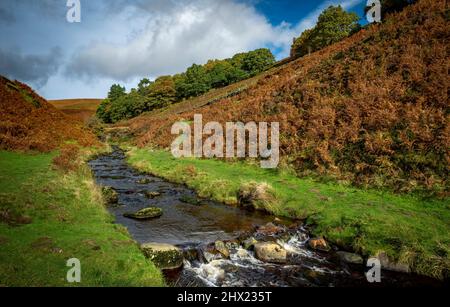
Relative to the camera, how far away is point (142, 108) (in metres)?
95.7

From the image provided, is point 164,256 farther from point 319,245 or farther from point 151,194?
point 151,194

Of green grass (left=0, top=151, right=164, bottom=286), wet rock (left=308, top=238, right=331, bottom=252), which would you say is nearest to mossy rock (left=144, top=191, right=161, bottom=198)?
green grass (left=0, top=151, right=164, bottom=286)

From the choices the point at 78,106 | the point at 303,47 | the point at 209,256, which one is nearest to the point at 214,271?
the point at 209,256

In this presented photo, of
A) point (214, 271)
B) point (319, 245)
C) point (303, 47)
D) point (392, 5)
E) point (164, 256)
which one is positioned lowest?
point (214, 271)

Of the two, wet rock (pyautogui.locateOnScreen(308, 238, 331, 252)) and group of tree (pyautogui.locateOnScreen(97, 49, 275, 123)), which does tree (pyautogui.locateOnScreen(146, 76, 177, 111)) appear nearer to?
group of tree (pyautogui.locateOnScreen(97, 49, 275, 123))

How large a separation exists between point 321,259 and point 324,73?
28.5m

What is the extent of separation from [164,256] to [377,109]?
2022 centimetres

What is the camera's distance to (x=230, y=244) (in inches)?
523

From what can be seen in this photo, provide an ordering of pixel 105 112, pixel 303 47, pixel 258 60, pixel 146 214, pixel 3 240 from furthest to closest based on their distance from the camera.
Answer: pixel 105 112, pixel 258 60, pixel 303 47, pixel 146 214, pixel 3 240

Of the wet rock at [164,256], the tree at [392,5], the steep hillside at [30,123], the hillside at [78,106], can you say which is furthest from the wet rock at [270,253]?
the hillside at [78,106]

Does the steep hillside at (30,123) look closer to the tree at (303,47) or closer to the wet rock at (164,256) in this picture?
the wet rock at (164,256)

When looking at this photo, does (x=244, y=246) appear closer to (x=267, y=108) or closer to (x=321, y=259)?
(x=321, y=259)

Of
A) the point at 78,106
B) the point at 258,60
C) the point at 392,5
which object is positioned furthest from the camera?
the point at 78,106

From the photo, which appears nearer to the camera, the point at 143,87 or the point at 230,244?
the point at 230,244
